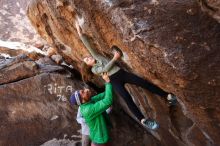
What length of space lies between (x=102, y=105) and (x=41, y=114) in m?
3.05

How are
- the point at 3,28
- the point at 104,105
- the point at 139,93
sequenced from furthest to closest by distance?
the point at 3,28, the point at 139,93, the point at 104,105

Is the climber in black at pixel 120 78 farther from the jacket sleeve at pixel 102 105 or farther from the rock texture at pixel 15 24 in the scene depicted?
the rock texture at pixel 15 24

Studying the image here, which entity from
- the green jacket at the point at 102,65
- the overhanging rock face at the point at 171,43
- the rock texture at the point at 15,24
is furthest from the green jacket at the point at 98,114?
the rock texture at the point at 15,24

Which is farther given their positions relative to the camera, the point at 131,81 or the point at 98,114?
the point at 98,114

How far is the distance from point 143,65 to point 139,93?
214 cm

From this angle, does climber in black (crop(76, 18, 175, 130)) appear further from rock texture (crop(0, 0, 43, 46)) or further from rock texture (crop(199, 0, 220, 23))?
rock texture (crop(0, 0, 43, 46))

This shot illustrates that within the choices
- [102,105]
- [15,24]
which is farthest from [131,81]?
[15,24]

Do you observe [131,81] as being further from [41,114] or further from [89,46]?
[41,114]

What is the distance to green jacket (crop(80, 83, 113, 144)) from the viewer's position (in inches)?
297

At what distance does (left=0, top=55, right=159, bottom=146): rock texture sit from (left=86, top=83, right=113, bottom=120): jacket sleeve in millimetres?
2154

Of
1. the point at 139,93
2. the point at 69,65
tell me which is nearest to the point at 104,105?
the point at 139,93

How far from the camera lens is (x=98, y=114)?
7891 mm

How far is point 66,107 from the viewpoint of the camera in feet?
33.3

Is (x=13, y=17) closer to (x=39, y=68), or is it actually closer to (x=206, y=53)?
(x=39, y=68)
